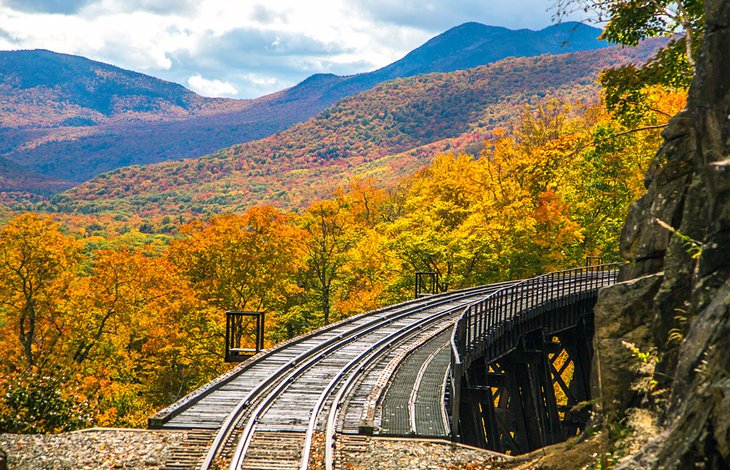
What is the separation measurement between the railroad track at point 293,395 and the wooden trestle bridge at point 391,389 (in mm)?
31

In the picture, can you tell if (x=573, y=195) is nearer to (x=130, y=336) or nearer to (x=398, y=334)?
(x=398, y=334)

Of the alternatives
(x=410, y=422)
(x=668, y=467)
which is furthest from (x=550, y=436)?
(x=668, y=467)

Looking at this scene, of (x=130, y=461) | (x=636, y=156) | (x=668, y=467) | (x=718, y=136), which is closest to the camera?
(x=668, y=467)

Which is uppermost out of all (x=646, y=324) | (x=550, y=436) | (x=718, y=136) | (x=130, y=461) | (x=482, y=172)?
(x=482, y=172)

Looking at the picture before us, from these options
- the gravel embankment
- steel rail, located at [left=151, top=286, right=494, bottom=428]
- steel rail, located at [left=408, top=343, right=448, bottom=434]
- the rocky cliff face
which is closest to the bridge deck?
steel rail, located at [left=408, top=343, right=448, bottom=434]

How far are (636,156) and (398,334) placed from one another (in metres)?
24.9

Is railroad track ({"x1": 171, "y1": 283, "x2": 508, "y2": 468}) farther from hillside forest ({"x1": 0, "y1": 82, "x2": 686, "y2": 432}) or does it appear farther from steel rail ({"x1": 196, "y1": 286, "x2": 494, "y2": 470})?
hillside forest ({"x1": 0, "y1": 82, "x2": 686, "y2": 432})

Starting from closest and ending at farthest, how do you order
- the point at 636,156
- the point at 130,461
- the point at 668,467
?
the point at 668,467
the point at 130,461
the point at 636,156

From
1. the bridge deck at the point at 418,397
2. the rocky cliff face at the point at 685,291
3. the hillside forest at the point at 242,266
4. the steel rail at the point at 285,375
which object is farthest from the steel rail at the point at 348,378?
the hillside forest at the point at 242,266

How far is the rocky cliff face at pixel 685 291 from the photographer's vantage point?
5.84 meters

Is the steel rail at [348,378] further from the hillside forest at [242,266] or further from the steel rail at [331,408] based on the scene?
the hillside forest at [242,266]

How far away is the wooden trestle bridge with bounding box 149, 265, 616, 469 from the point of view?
450 inches

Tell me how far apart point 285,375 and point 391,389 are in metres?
2.74

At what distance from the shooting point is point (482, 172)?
44.3m
